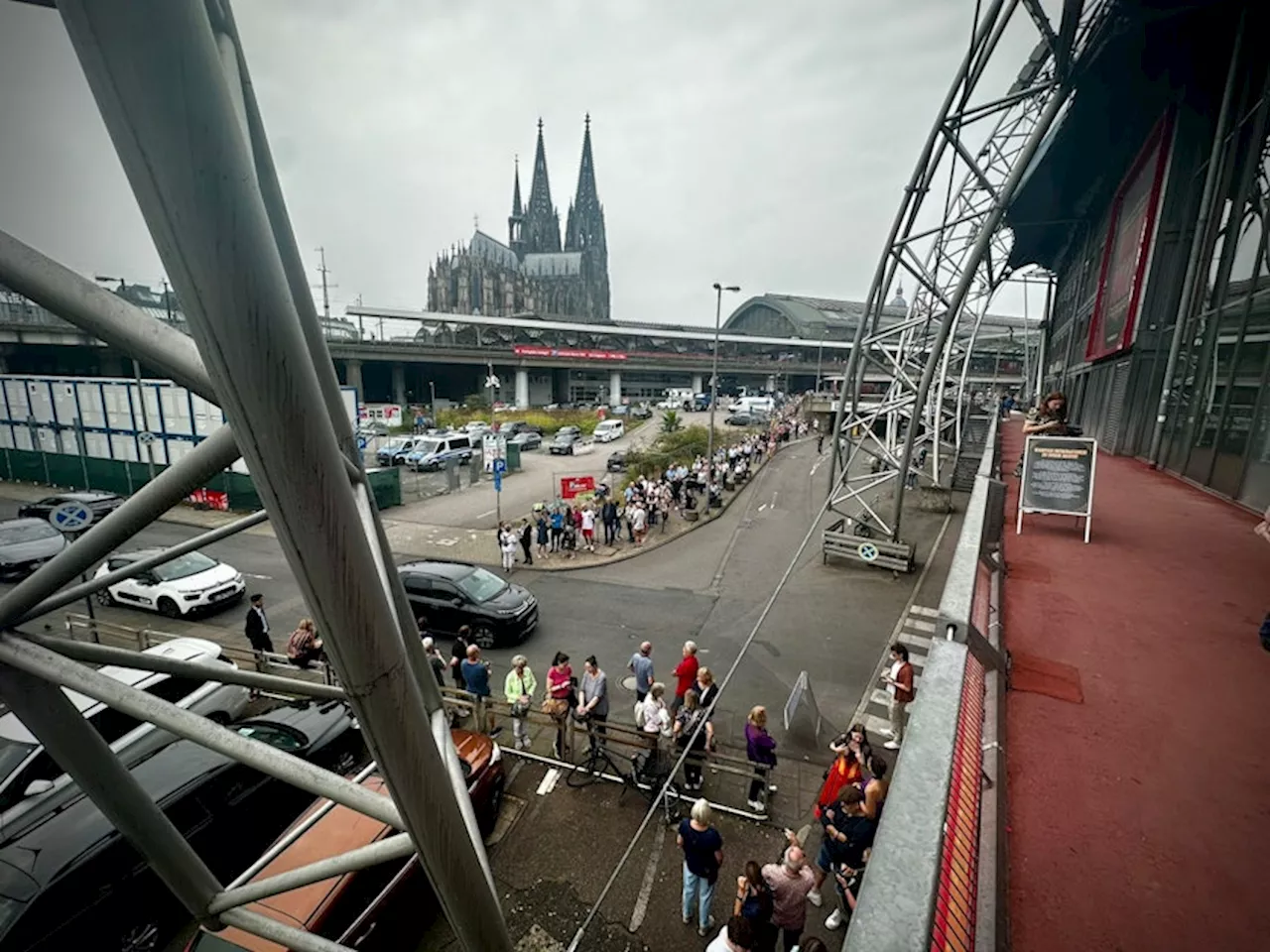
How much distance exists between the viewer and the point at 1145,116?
13531mm

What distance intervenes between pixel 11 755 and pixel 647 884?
24.4 ft

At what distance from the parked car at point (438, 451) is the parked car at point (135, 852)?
26.2m

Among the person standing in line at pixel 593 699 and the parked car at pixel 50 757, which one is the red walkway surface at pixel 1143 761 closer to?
the person standing in line at pixel 593 699

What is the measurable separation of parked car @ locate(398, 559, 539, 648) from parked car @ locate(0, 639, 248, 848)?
12.8 ft

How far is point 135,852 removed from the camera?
5.63m

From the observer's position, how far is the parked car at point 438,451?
32.3 meters

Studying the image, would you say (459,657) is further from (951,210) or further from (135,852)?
(951,210)

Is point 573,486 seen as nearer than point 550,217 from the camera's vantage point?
Yes

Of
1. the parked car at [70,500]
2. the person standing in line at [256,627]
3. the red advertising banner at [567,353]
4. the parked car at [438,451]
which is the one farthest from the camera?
the red advertising banner at [567,353]

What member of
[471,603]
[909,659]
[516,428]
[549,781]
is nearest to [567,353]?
[516,428]

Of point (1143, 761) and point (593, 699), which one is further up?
point (1143, 761)

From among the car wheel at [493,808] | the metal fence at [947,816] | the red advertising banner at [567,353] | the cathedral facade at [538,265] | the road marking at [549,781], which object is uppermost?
the cathedral facade at [538,265]

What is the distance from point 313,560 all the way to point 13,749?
8570 mm

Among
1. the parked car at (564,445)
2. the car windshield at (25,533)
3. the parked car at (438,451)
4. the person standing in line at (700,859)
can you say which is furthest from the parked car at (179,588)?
the parked car at (564,445)
